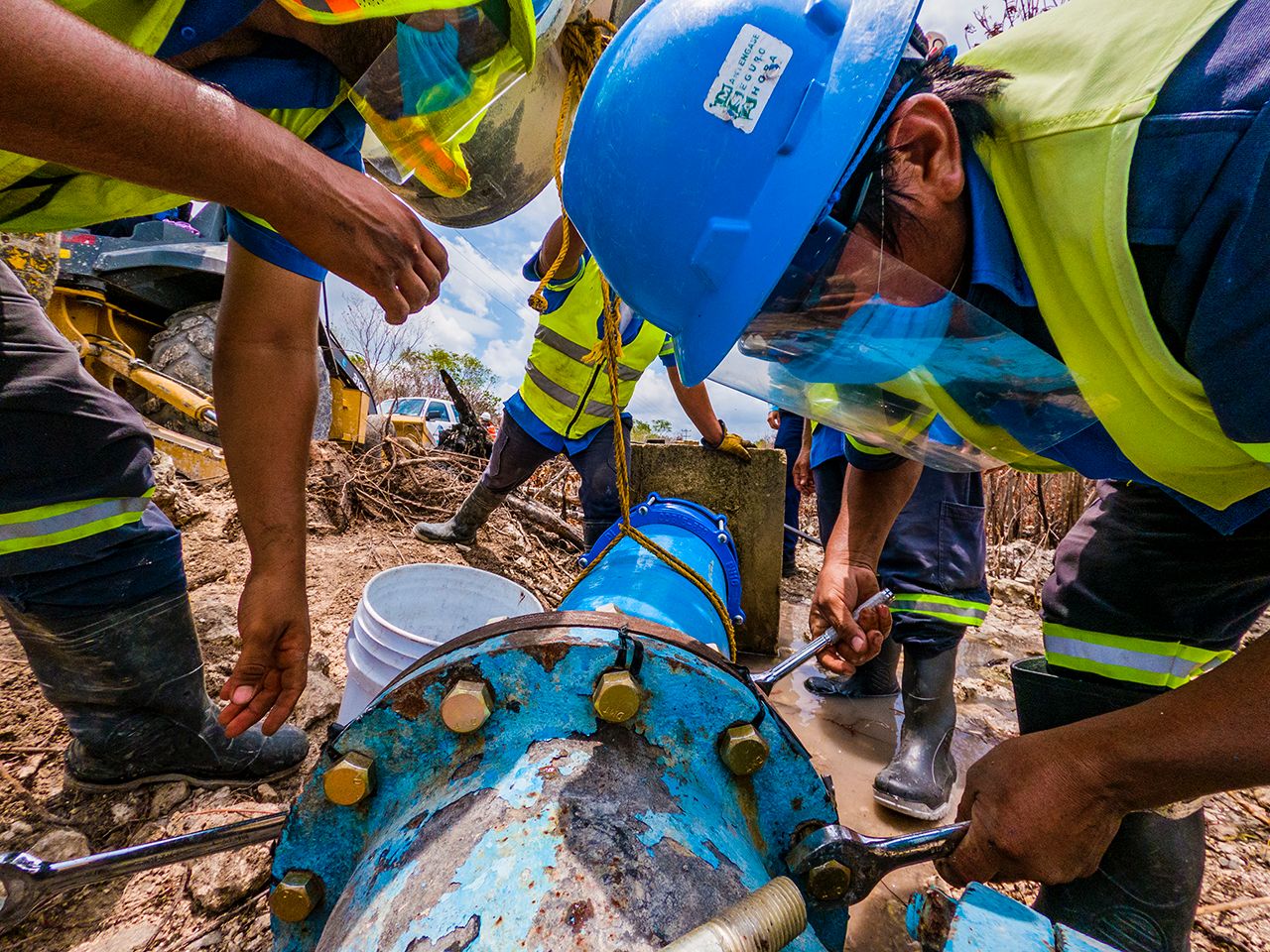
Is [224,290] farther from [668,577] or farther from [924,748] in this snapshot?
[924,748]

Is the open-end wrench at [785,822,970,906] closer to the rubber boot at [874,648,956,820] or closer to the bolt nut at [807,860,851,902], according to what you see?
the bolt nut at [807,860,851,902]

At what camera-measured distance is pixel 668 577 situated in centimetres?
138

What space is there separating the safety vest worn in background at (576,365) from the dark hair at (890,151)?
6.75ft

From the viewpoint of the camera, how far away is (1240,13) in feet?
1.96

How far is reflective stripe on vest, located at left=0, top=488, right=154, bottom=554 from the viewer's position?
1.21 meters

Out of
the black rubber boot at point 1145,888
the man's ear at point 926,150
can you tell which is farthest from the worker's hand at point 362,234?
the black rubber boot at point 1145,888

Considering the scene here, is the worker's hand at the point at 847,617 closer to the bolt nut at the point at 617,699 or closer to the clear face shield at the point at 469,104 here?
the bolt nut at the point at 617,699

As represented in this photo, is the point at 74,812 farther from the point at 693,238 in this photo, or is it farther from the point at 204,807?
the point at 693,238

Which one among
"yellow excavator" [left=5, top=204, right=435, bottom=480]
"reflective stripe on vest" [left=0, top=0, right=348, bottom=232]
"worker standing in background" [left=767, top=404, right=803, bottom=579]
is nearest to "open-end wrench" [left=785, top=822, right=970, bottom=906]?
"reflective stripe on vest" [left=0, top=0, right=348, bottom=232]

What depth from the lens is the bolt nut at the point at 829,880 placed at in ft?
2.31

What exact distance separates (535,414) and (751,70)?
8.24ft

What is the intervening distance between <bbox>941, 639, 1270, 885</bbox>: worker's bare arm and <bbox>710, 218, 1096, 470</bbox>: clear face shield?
0.41 meters

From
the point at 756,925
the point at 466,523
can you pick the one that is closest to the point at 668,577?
the point at 756,925

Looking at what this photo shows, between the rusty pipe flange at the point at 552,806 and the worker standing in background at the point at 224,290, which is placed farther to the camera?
the worker standing in background at the point at 224,290
